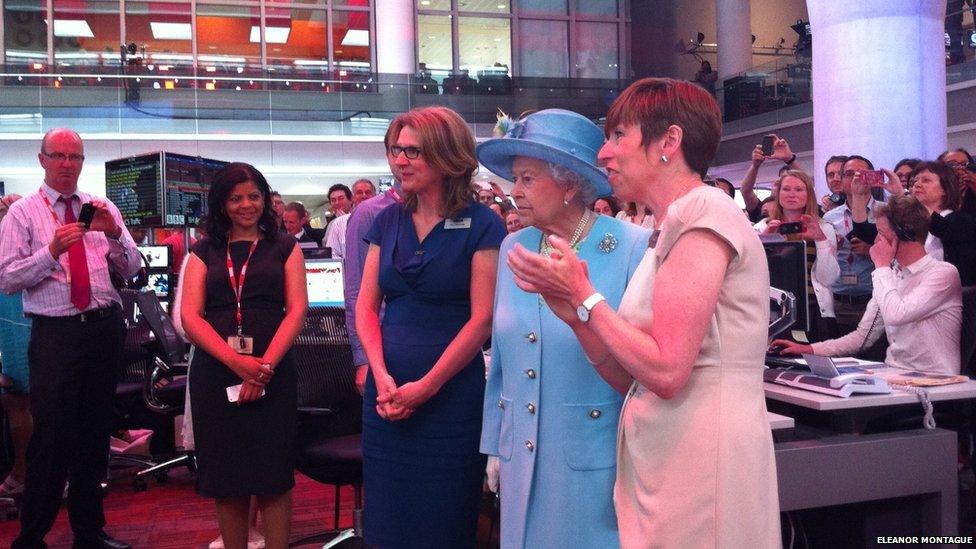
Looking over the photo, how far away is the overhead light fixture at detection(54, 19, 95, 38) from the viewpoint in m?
20.3

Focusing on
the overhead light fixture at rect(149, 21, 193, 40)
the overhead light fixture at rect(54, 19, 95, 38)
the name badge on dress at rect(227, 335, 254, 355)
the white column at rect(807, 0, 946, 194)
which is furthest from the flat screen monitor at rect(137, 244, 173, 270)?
the overhead light fixture at rect(54, 19, 95, 38)

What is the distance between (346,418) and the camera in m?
3.74

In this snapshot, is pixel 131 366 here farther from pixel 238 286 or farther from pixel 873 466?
pixel 873 466

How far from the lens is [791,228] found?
4395 mm

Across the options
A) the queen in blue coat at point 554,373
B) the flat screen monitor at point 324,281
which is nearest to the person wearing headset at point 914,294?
the queen in blue coat at point 554,373

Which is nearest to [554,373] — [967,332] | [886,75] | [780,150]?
[967,332]

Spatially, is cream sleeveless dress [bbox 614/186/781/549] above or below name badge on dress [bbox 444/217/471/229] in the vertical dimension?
below

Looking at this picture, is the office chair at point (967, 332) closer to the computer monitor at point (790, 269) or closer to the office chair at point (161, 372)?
the computer monitor at point (790, 269)

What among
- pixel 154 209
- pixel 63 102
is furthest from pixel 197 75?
pixel 154 209

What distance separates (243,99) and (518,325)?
47.4ft

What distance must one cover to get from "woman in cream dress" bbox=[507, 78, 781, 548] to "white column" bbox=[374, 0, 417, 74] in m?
19.3

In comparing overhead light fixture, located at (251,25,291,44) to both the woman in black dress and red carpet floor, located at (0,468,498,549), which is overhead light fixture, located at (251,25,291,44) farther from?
Result: the woman in black dress

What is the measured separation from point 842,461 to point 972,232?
210 cm

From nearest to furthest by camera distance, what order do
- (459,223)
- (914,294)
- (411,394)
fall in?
(411,394)
(459,223)
(914,294)
